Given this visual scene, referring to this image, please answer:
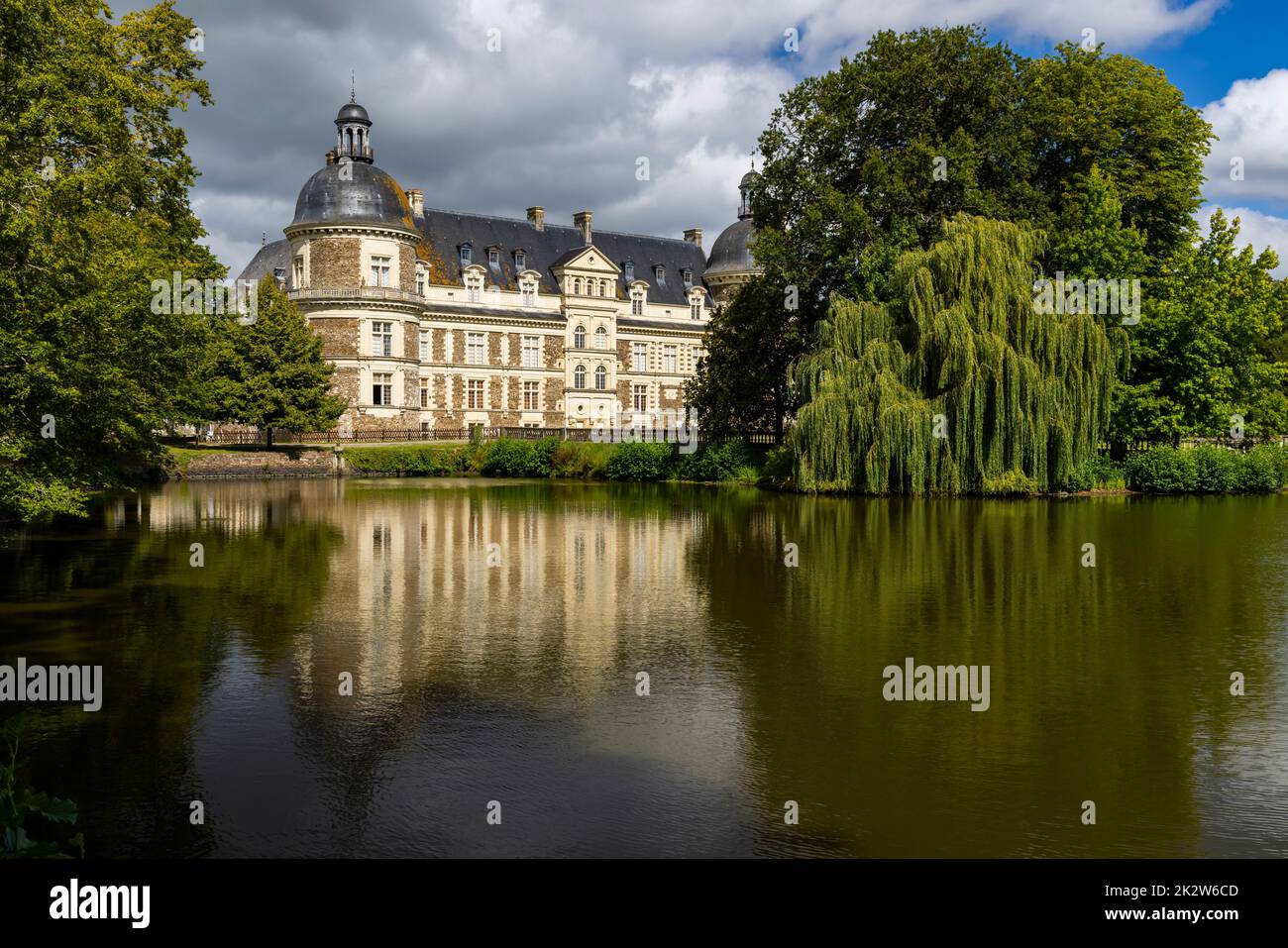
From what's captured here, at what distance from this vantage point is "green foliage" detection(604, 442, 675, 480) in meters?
45.1

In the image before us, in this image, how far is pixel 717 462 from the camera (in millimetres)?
43156

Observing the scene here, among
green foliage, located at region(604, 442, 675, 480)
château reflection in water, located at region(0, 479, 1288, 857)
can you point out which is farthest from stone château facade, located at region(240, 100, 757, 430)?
château reflection in water, located at region(0, 479, 1288, 857)

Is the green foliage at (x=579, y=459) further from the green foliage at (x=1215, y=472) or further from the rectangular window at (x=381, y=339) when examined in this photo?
the green foliage at (x=1215, y=472)

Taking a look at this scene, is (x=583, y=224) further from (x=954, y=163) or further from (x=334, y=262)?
(x=954, y=163)

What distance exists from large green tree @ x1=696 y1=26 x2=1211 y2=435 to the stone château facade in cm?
1413

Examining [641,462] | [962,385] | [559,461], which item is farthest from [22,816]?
[559,461]

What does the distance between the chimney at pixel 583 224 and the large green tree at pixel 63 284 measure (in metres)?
50.3

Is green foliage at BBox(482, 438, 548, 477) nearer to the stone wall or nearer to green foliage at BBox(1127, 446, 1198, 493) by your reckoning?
the stone wall

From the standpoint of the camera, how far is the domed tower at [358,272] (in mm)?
57750

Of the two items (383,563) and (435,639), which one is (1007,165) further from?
(435,639)

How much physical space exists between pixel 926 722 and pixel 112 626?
32.2 ft

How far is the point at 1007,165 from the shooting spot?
37031 millimetres

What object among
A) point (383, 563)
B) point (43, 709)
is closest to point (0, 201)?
point (383, 563)

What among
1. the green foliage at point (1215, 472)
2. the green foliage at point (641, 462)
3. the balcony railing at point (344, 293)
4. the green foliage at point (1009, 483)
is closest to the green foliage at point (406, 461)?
the balcony railing at point (344, 293)
